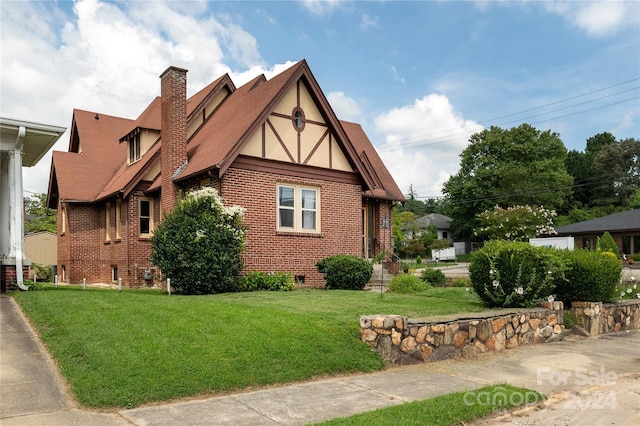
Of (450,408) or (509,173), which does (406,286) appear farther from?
(509,173)

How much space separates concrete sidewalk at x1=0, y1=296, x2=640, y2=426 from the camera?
5.34 meters

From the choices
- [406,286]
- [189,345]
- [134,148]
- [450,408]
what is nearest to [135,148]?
[134,148]

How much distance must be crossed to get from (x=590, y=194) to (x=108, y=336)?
228 feet

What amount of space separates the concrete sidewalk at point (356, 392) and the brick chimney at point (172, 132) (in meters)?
8.40

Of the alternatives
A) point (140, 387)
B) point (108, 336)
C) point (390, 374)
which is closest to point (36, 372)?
point (108, 336)

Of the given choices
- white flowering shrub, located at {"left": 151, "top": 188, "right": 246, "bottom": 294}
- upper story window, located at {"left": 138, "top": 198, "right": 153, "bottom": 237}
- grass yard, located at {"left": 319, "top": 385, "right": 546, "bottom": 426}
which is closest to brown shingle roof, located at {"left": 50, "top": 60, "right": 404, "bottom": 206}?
upper story window, located at {"left": 138, "top": 198, "right": 153, "bottom": 237}

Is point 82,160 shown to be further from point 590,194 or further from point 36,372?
point 590,194

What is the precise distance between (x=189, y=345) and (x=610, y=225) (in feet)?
141

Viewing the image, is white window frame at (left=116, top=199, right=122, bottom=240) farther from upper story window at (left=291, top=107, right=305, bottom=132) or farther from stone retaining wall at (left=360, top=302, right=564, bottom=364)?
stone retaining wall at (left=360, top=302, right=564, bottom=364)

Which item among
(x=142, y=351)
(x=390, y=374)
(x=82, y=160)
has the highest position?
(x=82, y=160)

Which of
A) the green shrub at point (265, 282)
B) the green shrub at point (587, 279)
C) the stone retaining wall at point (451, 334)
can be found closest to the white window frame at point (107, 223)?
the green shrub at point (265, 282)

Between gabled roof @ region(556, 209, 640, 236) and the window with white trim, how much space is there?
32.8 metres

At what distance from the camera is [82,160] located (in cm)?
2330

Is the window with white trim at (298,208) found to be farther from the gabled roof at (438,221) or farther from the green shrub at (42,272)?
the gabled roof at (438,221)
